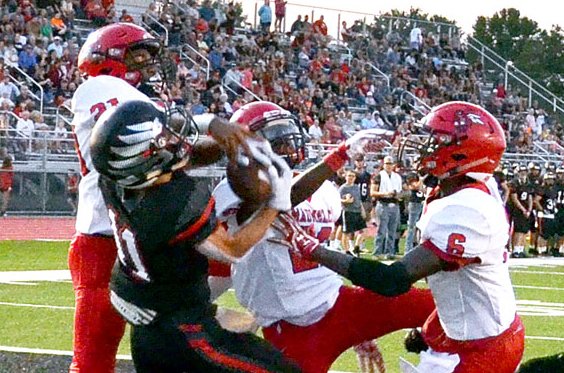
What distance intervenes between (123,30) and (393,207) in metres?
12.4

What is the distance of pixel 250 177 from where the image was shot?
453cm

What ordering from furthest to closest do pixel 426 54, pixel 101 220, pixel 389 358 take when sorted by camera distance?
pixel 426 54
pixel 389 358
pixel 101 220

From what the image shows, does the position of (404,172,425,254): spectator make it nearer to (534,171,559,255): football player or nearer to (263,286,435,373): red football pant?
(534,171,559,255): football player

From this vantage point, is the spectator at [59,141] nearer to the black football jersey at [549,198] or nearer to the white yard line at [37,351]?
the black football jersey at [549,198]

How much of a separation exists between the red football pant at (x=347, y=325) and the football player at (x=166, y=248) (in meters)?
1.07

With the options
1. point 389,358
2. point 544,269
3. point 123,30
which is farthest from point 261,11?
point 123,30

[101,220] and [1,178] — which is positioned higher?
[101,220]

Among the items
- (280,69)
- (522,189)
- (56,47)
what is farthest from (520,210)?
(280,69)

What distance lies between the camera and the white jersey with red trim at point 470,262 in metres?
4.48

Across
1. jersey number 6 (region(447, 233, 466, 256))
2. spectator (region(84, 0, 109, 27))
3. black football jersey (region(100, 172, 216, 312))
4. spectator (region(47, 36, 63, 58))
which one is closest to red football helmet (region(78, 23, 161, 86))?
black football jersey (region(100, 172, 216, 312))

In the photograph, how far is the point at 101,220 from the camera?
5.36 m

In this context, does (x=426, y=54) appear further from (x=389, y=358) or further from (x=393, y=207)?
(x=389, y=358)

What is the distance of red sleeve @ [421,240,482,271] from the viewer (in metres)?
4.48

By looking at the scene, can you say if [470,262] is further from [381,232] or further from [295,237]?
[381,232]
